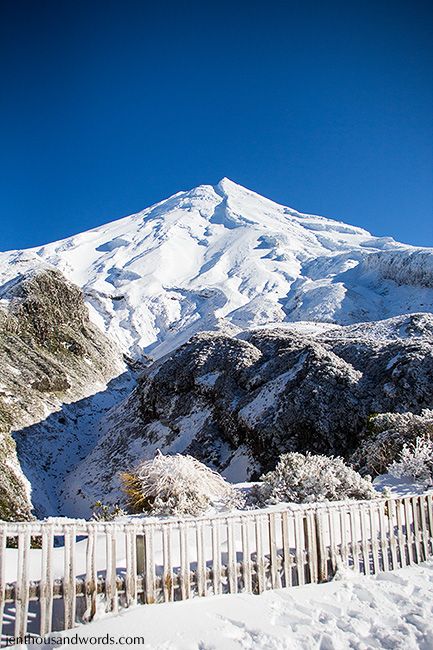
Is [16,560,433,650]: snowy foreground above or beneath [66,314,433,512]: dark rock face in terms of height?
beneath

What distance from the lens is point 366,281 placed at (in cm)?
10562

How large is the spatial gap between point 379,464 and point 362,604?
839 centimetres

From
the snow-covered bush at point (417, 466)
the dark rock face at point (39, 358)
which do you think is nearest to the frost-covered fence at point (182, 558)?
the snow-covered bush at point (417, 466)

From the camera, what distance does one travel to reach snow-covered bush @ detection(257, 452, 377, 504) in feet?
30.6

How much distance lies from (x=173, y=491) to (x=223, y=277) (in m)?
126

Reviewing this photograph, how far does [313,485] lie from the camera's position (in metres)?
9.45

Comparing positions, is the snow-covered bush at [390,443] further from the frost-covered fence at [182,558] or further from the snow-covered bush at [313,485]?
the frost-covered fence at [182,558]

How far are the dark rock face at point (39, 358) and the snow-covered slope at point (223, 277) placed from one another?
33.9 ft

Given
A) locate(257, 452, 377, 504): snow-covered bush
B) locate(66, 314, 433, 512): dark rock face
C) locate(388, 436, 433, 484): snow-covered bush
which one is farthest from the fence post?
locate(66, 314, 433, 512): dark rock face

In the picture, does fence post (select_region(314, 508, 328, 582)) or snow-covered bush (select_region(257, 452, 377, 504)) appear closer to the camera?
fence post (select_region(314, 508, 328, 582))

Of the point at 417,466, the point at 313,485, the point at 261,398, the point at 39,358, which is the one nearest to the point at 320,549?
the point at 313,485

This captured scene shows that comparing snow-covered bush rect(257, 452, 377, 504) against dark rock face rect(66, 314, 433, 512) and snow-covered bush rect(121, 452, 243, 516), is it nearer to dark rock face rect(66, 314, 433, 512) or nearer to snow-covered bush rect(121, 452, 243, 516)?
snow-covered bush rect(121, 452, 243, 516)

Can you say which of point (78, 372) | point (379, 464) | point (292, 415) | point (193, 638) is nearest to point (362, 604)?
point (193, 638)

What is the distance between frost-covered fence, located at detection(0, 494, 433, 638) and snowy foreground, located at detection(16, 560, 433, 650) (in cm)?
21
